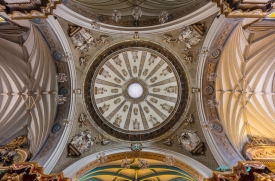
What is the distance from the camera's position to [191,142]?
39.8 feet

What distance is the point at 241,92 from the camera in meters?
13.0

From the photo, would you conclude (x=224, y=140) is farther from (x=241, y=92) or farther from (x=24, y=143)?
(x=24, y=143)

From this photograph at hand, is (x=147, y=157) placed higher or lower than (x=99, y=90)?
lower

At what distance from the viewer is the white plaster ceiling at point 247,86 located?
1196 cm

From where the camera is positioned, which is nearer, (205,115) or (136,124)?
(205,115)

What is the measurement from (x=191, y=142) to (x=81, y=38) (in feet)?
32.2

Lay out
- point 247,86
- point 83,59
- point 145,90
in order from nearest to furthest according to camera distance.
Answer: point 83,59 → point 247,86 → point 145,90

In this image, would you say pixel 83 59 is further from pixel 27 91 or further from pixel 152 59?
pixel 152 59

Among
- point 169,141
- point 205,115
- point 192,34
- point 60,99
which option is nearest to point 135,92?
point 169,141

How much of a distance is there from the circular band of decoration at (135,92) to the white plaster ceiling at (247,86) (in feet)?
9.53

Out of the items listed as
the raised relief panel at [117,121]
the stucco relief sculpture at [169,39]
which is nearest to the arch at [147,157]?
the raised relief panel at [117,121]

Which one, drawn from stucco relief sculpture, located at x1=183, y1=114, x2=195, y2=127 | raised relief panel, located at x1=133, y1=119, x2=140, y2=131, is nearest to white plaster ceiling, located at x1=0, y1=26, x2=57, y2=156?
raised relief panel, located at x1=133, y1=119, x2=140, y2=131

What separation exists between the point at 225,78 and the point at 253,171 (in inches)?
243

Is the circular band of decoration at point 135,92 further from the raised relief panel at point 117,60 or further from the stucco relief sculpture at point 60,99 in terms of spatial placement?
the stucco relief sculpture at point 60,99
